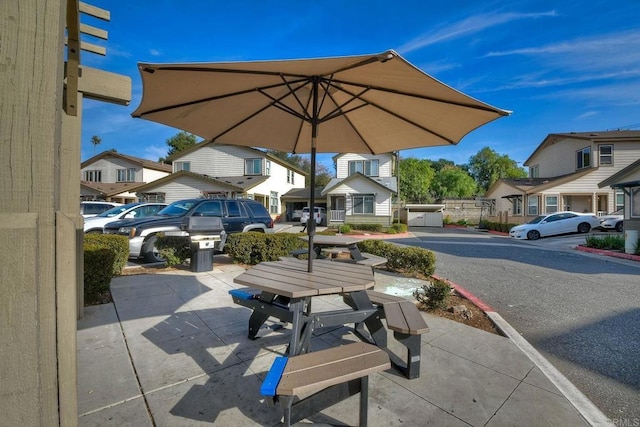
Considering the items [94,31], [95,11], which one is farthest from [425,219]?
[95,11]

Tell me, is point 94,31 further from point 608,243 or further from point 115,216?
point 608,243

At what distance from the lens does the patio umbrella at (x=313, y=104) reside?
8.52ft

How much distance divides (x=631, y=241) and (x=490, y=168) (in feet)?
184

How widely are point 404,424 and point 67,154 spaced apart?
446 cm

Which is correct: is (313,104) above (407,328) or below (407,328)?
above

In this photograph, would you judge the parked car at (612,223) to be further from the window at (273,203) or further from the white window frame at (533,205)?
the window at (273,203)

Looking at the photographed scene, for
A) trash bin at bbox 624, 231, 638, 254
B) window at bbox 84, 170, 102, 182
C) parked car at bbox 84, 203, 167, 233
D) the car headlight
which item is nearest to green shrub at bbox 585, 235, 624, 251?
trash bin at bbox 624, 231, 638, 254

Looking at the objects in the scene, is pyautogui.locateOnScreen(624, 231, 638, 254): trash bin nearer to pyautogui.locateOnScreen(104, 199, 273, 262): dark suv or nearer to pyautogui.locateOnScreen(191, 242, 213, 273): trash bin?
pyautogui.locateOnScreen(104, 199, 273, 262): dark suv

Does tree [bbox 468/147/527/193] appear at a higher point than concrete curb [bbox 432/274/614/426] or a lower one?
higher

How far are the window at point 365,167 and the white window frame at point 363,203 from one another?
2.97 meters

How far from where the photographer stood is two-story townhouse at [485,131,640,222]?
70.3 feet

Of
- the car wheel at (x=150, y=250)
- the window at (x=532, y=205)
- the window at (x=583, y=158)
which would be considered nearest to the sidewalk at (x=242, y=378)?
the car wheel at (x=150, y=250)

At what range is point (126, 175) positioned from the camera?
30.1 m

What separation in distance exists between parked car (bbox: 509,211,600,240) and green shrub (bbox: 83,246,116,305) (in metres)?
19.7
